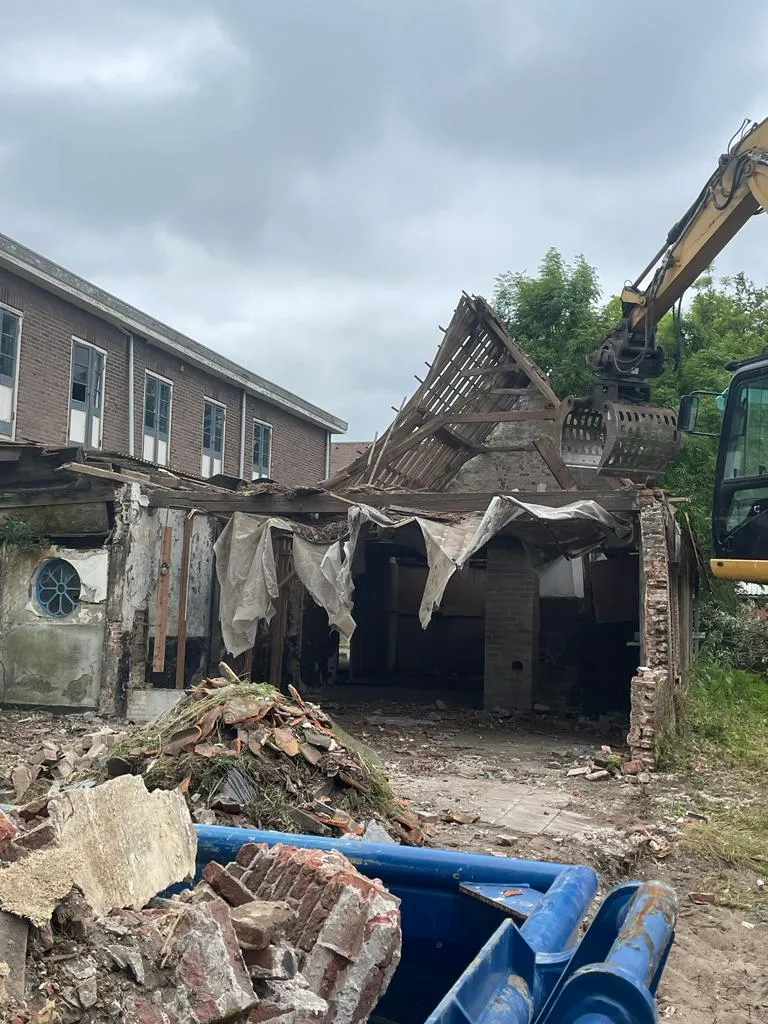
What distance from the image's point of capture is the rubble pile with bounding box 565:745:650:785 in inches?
345

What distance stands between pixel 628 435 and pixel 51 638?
781 centimetres

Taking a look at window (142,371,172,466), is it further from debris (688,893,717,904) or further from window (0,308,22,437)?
debris (688,893,717,904)

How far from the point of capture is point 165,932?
184 cm

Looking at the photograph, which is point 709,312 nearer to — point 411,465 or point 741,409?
point 411,465

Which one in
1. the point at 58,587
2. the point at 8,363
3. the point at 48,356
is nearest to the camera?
the point at 58,587

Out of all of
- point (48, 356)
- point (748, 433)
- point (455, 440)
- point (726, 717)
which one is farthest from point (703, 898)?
point (48, 356)

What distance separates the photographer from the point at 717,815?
7.28m

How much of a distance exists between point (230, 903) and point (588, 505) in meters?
8.85

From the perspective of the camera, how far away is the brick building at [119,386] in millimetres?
16031

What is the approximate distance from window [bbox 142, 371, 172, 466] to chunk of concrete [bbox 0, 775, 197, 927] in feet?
58.0

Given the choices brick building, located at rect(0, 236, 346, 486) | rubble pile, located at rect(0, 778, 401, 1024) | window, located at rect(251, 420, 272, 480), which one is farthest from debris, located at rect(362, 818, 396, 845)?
window, located at rect(251, 420, 272, 480)

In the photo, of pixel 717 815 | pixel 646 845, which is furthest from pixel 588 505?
pixel 646 845

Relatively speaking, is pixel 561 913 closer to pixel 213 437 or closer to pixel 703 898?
pixel 703 898

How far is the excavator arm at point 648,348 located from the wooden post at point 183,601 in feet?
17.0
